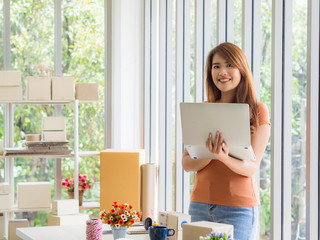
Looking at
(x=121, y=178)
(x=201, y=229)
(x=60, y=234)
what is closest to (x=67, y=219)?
(x=121, y=178)

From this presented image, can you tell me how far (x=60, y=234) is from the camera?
2473 millimetres

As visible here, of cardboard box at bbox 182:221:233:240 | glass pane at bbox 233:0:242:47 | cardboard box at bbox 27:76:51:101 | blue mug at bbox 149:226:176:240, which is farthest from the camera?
cardboard box at bbox 27:76:51:101

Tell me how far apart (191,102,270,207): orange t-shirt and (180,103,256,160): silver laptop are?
0.11 metres

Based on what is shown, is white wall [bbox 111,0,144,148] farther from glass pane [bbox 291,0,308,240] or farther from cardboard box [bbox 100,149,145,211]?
glass pane [bbox 291,0,308,240]

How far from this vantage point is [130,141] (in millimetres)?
4980

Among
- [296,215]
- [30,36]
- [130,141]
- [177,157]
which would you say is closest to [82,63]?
[30,36]

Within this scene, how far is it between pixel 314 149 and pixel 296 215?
1.73ft

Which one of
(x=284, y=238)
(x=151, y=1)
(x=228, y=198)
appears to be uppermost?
(x=151, y=1)

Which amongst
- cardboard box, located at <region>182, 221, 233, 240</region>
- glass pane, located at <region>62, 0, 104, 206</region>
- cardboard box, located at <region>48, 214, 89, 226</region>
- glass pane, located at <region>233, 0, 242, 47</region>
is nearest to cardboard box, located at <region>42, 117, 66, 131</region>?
glass pane, located at <region>62, 0, 104, 206</region>

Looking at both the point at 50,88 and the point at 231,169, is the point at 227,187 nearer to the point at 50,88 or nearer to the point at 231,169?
the point at 231,169

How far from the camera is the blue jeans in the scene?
7.77 ft

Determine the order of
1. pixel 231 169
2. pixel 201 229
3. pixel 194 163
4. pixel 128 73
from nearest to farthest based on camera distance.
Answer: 1. pixel 201 229
2. pixel 231 169
3. pixel 194 163
4. pixel 128 73

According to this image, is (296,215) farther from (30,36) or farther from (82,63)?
(30,36)

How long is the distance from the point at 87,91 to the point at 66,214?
1081 mm
